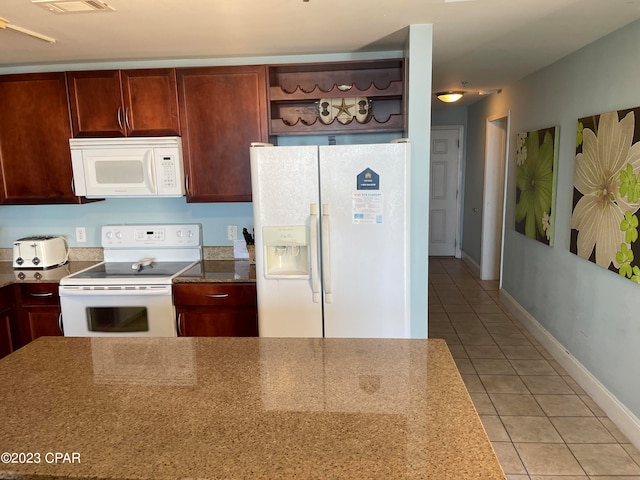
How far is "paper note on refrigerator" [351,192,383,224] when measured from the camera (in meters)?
2.39

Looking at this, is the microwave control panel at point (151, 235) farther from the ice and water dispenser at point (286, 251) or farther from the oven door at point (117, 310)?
the ice and water dispenser at point (286, 251)

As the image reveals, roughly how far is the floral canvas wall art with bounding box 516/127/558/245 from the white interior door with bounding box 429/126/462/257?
2.54 meters

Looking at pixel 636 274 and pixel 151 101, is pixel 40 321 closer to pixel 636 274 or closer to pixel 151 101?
pixel 151 101

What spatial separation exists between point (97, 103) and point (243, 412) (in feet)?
8.35

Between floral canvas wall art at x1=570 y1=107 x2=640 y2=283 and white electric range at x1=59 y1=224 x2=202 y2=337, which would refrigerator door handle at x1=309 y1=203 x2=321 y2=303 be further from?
floral canvas wall art at x1=570 y1=107 x2=640 y2=283

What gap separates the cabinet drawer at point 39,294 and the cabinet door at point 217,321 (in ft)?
2.73

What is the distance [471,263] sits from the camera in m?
6.54

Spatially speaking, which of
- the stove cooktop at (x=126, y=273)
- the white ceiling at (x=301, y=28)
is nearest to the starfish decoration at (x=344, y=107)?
the white ceiling at (x=301, y=28)

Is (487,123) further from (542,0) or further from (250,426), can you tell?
(250,426)

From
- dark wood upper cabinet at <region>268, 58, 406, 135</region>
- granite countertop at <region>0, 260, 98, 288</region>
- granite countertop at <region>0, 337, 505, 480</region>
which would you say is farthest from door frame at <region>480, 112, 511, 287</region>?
granite countertop at <region>0, 260, 98, 288</region>

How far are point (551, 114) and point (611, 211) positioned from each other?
1279 millimetres

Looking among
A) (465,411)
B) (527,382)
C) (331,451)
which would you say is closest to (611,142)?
(527,382)

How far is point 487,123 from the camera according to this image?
547cm

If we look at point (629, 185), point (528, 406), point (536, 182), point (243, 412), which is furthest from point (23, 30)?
point (536, 182)
